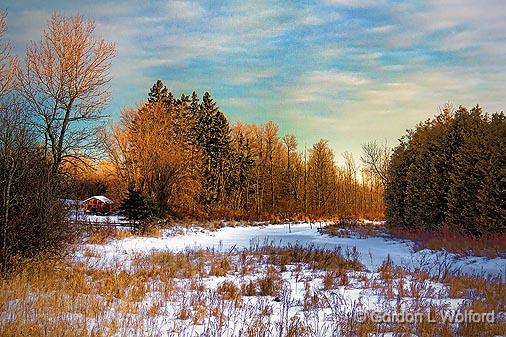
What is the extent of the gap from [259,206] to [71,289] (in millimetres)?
47779

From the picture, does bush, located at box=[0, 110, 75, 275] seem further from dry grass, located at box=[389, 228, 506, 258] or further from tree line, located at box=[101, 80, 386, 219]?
tree line, located at box=[101, 80, 386, 219]

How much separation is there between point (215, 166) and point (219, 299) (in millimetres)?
44120

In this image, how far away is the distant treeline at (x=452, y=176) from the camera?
14.8 m

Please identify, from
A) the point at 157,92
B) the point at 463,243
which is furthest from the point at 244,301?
the point at 157,92

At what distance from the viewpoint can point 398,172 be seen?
2358cm

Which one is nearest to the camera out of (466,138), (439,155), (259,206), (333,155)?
(466,138)

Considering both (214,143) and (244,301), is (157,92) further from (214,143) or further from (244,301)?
(244,301)

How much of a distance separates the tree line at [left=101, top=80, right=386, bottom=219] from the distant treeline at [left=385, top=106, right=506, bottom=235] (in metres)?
17.4

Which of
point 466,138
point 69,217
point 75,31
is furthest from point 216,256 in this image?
point 75,31

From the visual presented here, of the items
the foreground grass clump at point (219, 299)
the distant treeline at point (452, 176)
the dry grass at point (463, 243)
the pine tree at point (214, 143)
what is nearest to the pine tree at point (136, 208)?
the distant treeline at point (452, 176)

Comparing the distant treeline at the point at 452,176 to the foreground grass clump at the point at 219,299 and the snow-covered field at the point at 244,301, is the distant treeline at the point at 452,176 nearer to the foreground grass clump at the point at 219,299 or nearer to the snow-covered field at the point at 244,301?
the snow-covered field at the point at 244,301

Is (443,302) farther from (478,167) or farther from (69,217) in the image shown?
(478,167)

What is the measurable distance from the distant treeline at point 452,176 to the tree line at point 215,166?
17.4 m

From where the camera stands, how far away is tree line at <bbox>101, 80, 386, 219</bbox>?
3750 cm
